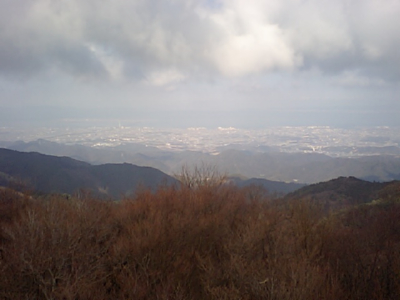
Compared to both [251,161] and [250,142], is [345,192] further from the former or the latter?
[250,142]

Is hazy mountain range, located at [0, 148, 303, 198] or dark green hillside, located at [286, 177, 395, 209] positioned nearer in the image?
dark green hillside, located at [286, 177, 395, 209]

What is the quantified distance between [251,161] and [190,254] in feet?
420

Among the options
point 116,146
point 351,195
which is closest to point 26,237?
point 351,195

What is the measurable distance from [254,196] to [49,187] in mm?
57012

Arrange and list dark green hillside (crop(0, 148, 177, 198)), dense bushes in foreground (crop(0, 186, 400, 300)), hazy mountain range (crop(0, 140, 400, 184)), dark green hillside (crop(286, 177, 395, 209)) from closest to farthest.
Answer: dense bushes in foreground (crop(0, 186, 400, 300)), dark green hillside (crop(286, 177, 395, 209)), dark green hillside (crop(0, 148, 177, 198)), hazy mountain range (crop(0, 140, 400, 184))

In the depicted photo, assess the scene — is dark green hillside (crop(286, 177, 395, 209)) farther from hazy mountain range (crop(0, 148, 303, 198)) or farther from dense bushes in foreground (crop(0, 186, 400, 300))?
hazy mountain range (crop(0, 148, 303, 198))

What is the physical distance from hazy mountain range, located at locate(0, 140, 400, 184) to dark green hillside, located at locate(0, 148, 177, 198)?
2874 cm

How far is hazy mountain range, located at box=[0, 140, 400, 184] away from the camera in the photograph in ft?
354

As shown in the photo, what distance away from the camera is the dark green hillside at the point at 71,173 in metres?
68.8

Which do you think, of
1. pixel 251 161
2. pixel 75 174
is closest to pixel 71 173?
pixel 75 174

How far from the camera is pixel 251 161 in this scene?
13800 cm

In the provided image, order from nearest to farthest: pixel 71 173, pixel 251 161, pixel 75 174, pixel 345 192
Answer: pixel 345 192 < pixel 71 173 < pixel 75 174 < pixel 251 161

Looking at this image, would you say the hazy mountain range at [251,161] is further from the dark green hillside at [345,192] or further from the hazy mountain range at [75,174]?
the dark green hillside at [345,192]

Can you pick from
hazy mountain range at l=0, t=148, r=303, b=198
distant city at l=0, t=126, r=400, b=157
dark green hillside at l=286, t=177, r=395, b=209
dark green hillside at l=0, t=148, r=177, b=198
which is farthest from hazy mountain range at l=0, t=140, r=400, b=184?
dark green hillside at l=286, t=177, r=395, b=209
